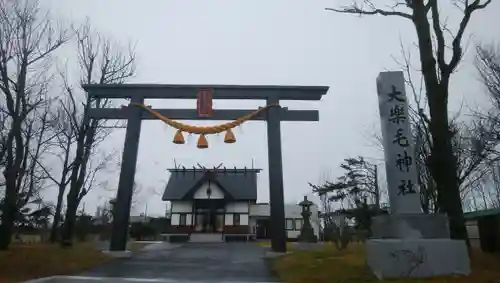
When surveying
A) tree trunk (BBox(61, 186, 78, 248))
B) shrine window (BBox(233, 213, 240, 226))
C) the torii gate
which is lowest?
tree trunk (BBox(61, 186, 78, 248))

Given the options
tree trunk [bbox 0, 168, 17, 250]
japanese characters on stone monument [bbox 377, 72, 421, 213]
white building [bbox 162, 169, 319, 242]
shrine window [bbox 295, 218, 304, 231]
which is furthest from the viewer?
shrine window [bbox 295, 218, 304, 231]

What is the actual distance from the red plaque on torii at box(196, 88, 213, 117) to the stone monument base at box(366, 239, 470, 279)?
913 cm

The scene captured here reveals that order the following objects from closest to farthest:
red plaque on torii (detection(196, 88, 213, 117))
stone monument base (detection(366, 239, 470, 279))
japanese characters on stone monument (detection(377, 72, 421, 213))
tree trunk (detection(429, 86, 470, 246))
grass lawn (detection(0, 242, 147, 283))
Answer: stone monument base (detection(366, 239, 470, 279)) < japanese characters on stone monument (detection(377, 72, 421, 213)) < grass lawn (detection(0, 242, 147, 283)) < tree trunk (detection(429, 86, 470, 246)) < red plaque on torii (detection(196, 88, 213, 117))

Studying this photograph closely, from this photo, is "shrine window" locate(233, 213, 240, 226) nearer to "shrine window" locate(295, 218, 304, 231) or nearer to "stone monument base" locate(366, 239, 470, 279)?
"shrine window" locate(295, 218, 304, 231)

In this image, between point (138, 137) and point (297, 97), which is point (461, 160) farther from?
point (138, 137)

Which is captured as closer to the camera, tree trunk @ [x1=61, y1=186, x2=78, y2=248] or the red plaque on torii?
the red plaque on torii

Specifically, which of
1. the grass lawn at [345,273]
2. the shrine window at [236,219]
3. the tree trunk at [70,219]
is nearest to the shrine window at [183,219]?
the shrine window at [236,219]

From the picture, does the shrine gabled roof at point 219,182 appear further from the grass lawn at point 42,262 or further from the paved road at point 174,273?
the paved road at point 174,273

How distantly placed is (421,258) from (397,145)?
8.98 feet

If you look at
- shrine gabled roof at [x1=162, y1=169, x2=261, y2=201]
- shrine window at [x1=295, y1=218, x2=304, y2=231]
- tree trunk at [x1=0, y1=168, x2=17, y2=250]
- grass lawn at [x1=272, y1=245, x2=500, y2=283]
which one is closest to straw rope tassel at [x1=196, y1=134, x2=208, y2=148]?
grass lawn at [x1=272, y1=245, x2=500, y2=283]

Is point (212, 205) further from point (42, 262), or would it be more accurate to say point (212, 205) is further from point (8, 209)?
point (42, 262)

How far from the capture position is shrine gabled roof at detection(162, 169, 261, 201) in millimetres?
35531

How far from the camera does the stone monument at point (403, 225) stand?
27.7 feet

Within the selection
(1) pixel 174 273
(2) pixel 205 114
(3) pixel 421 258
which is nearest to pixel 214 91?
(2) pixel 205 114
